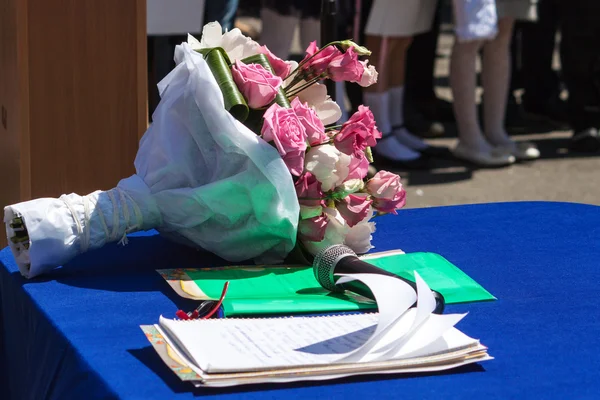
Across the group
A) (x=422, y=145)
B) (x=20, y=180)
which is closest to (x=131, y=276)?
(x=20, y=180)

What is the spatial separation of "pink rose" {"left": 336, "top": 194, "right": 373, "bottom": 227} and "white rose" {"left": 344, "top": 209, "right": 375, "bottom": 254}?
0.02 m

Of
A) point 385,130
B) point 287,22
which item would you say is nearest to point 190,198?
point 287,22

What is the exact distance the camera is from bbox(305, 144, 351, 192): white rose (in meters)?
1.54

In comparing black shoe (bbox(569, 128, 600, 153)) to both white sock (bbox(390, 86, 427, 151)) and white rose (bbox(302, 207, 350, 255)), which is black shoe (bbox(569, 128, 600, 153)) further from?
white rose (bbox(302, 207, 350, 255))

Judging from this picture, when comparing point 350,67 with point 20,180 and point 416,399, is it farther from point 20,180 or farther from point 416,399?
point 20,180

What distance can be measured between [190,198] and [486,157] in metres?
3.47

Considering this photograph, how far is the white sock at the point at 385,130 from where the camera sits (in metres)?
4.59

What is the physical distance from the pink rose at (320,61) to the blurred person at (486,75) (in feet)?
9.03

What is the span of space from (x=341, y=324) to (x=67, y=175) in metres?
1.25

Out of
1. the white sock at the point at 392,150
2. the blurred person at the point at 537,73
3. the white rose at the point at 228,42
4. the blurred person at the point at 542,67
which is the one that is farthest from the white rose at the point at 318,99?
the blurred person at the point at 542,67

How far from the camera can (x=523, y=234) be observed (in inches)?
72.2

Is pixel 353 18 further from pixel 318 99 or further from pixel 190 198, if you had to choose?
pixel 190 198

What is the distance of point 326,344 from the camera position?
4.12 ft

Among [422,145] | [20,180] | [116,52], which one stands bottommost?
[422,145]
